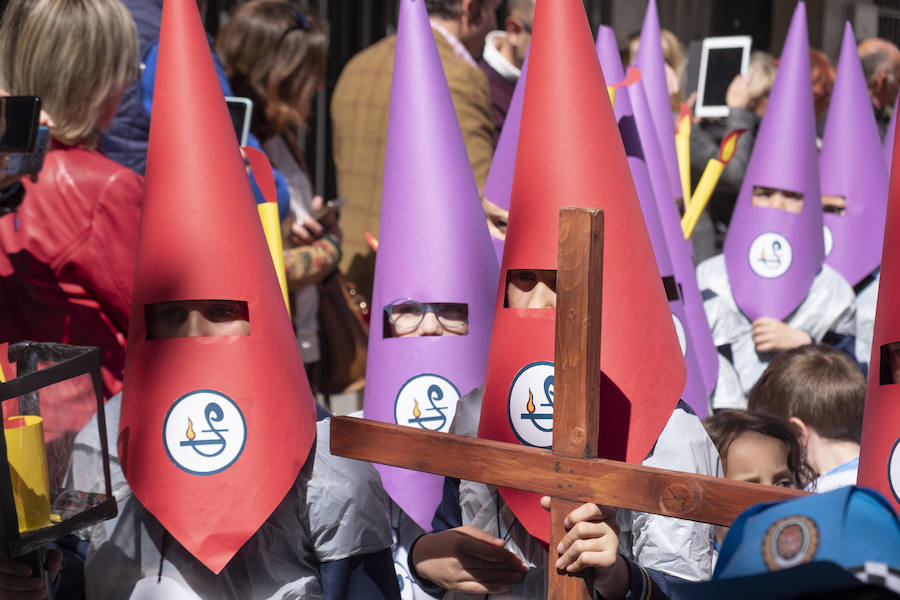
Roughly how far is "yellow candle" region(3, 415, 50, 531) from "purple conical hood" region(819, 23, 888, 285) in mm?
2325

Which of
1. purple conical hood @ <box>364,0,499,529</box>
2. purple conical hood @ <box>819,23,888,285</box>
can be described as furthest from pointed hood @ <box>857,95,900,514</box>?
purple conical hood @ <box>819,23,888,285</box>

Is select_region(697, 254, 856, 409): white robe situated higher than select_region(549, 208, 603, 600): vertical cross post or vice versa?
select_region(549, 208, 603, 600): vertical cross post

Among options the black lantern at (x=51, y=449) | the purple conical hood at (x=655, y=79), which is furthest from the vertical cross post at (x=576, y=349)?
the purple conical hood at (x=655, y=79)

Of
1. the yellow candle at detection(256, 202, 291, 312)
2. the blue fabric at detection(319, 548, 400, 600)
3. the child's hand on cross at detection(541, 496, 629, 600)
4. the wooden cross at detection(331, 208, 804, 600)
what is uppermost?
the yellow candle at detection(256, 202, 291, 312)

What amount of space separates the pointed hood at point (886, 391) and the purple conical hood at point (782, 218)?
1413 mm

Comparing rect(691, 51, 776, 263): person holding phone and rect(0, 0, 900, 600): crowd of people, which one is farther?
rect(691, 51, 776, 263): person holding phone

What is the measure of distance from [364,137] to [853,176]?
4.62 ft

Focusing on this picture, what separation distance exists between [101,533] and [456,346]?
68cm

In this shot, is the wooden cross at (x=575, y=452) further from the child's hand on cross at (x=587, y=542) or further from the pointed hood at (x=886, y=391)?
the pointed hood at (x=886, y=391)

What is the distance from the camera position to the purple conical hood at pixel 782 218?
9.48 ft

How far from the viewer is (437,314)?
205 centimetres

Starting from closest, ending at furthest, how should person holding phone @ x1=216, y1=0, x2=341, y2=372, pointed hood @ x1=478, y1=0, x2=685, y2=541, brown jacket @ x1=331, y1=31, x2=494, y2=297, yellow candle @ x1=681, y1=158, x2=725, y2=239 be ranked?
pointed hood @ x1=478, y1=0, x2=685, y2=541 → yellow candle @ x1=681, y1=158, x2=725, y2=239 → person holding phone @ x1=216, y1=0, x2=341, y2=372 → brown jacket @ x1=331, y1=31, x2=494, y2=297

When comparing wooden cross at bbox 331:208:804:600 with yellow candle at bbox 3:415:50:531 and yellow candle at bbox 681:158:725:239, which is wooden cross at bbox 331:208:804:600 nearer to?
yellow candle at bbox 3:415:50:531

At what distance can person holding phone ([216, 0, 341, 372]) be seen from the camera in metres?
3.03
